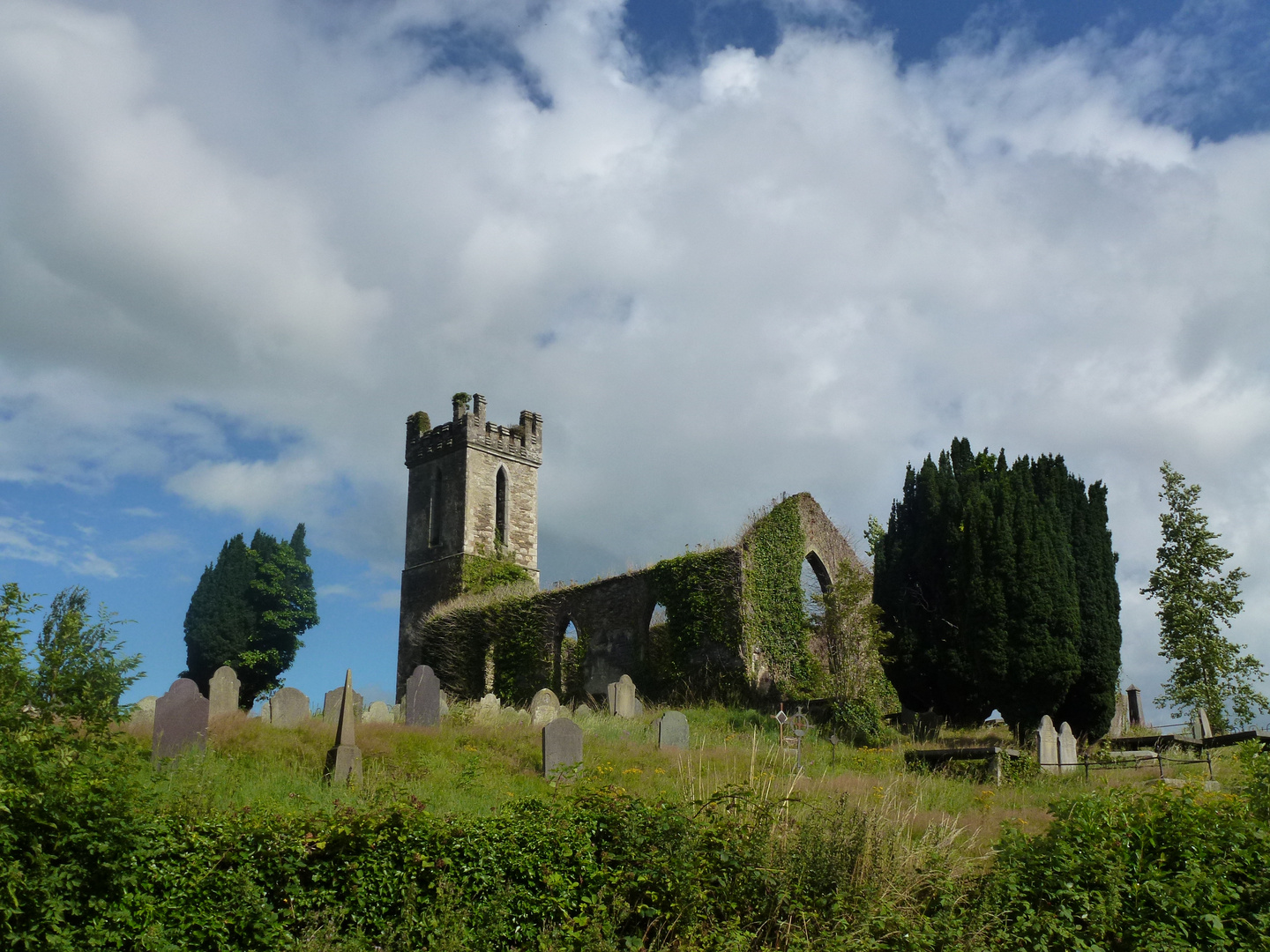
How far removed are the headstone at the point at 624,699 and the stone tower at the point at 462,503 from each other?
13884 millimetres

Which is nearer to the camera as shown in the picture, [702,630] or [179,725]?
[179,725]

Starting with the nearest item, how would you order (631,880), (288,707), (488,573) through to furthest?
(631,880) < (288,707) < (488,573)

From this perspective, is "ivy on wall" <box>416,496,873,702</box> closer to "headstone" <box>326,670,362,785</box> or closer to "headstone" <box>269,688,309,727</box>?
"headstone" <box>269,688,309,727</box>

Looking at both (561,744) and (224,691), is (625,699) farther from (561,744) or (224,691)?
(561,744)

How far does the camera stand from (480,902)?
709 cm

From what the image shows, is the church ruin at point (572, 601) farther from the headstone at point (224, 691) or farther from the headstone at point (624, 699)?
the headstone at point (224, 691)

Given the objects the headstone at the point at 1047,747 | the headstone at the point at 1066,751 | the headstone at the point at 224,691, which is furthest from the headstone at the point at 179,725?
the headstone at the point at 1066,751

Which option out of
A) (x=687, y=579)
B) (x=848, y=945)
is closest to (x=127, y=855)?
(x=848, y=945)

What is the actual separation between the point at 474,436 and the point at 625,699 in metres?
16.7

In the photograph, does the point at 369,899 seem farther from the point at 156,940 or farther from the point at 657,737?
the point at 657,737

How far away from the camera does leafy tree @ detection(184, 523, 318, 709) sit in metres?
34.4

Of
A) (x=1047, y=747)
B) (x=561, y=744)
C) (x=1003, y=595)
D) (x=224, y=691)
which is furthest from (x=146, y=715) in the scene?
(x=1003, y=595)

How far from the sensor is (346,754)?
35.1 feet

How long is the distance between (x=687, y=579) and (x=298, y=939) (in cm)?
1638
